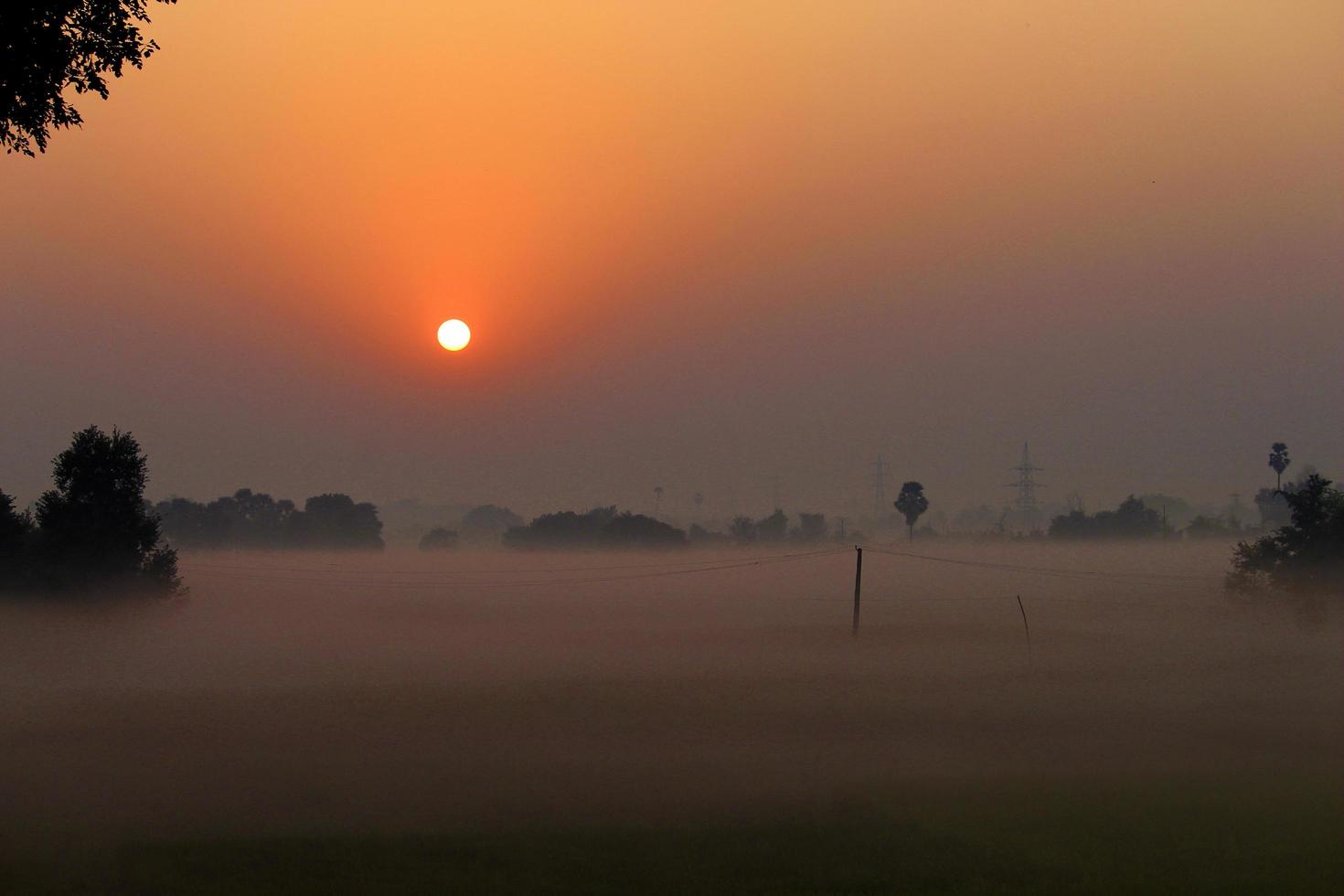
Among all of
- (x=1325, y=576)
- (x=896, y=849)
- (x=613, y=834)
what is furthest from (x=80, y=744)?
(x=1325, y=576)

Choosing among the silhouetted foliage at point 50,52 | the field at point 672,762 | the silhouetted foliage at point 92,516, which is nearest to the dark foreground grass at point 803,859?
the field at point 672,762

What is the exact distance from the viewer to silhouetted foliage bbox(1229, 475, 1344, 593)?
87625mm

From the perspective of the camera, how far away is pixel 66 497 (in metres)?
82.5

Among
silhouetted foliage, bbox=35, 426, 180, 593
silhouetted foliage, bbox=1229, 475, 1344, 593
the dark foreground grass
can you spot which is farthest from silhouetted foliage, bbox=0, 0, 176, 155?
silhouetted foliage, bbox=1229, 475, 1344, 593

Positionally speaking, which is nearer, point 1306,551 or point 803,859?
point 803,859

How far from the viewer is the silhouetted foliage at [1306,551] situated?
87625 millimetres

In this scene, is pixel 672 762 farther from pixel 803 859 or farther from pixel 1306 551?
pixel 1306 551

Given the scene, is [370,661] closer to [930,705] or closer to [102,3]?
[930,705]

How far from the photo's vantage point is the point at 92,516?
82.1 meters

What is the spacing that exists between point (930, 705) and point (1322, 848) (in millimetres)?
30511

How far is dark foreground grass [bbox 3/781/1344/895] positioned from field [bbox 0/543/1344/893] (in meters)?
0.11

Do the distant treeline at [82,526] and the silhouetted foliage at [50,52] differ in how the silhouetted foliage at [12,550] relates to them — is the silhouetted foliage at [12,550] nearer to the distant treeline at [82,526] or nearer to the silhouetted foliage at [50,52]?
the distant treeline at [82,526]

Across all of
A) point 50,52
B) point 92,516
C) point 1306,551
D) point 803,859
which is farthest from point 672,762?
point 1306,551

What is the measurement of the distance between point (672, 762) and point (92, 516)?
191 ft
